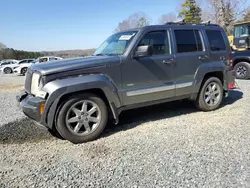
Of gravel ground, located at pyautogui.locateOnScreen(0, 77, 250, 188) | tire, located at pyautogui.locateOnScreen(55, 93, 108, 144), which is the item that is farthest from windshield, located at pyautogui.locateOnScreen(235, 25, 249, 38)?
tire, located at pyautogui.locateOnScreen(55, 93, 108, 144)

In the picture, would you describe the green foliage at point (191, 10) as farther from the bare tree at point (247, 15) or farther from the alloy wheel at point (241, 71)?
the alloy wheel at point (241, 71)

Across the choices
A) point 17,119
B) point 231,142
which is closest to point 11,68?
point 17,119

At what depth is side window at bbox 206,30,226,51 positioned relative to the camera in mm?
5684

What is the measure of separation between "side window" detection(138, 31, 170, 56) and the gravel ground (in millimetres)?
1443

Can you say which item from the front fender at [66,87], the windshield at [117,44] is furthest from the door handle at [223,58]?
the front fender at [66,87]

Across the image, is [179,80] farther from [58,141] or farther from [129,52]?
[58,141]

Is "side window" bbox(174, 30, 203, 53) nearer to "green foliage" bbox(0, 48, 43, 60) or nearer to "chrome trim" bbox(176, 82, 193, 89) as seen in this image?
"chrome trim" bbox(176, 82, 193, 89)

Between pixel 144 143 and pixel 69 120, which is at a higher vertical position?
pixel 69 120

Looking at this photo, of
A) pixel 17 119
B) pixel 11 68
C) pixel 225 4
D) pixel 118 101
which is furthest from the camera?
pixel 225 4

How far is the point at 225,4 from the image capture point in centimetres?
3703

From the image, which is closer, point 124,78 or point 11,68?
point 124,78

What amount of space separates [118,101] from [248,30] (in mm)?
9341

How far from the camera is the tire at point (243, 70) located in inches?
414

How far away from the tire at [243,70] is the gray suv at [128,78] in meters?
5.15
